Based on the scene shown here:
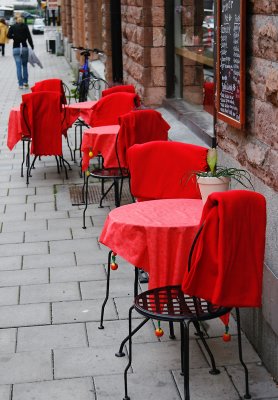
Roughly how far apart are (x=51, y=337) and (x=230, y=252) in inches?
66.8

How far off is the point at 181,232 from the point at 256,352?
940 millimetres

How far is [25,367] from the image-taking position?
4.86 metres

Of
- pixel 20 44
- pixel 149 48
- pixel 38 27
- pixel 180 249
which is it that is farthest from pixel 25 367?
pixel 38 27

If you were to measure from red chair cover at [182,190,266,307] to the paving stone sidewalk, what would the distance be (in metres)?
0.66

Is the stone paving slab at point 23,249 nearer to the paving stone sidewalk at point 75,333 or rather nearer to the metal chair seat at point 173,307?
the paving stone sidewalk at point 75,333

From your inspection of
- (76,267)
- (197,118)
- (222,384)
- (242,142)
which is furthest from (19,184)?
(222,384)

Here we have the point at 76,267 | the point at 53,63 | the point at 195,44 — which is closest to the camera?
the point at 76,267

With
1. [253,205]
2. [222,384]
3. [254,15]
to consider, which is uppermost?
[254,15]

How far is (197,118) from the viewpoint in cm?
873

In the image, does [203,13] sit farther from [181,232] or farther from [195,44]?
[181,232]

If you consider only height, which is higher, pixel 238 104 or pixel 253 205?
pixel 238 104

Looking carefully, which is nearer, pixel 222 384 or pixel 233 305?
pixel 233 305

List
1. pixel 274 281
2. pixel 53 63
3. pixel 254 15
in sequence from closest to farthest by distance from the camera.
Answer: pixel 274 281, pixel 254 15, pixel 53 63

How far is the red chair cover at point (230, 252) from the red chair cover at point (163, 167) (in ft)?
5.64
